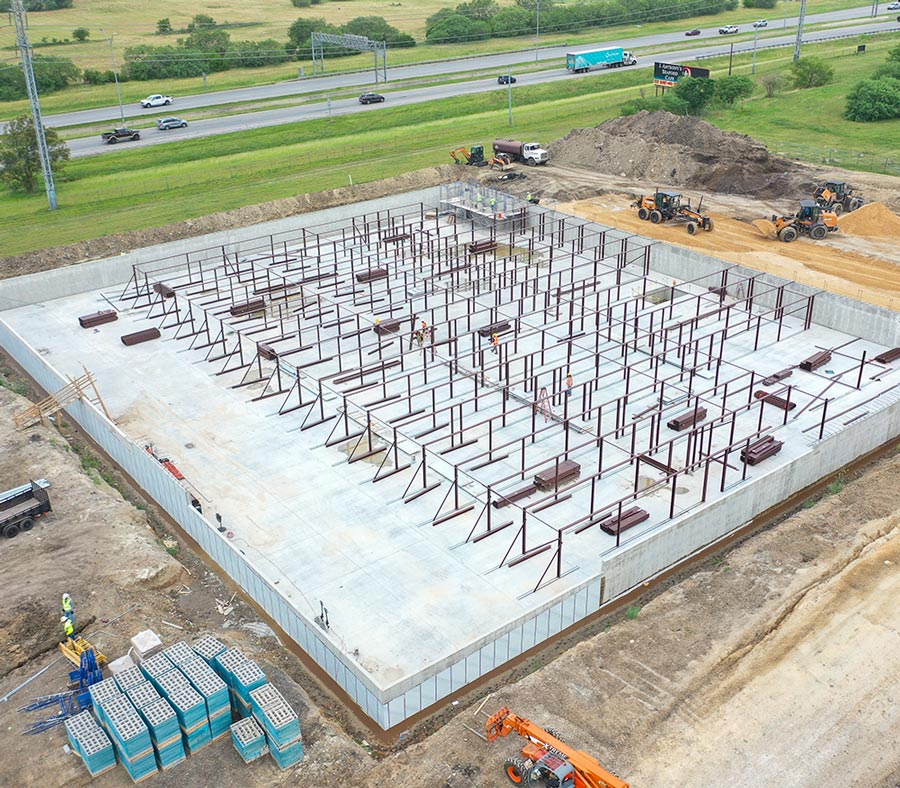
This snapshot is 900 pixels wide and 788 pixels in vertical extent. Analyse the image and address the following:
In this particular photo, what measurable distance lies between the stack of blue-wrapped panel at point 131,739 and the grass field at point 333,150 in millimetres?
41160

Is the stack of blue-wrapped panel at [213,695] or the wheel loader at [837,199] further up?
the wheel loader at [837,199]

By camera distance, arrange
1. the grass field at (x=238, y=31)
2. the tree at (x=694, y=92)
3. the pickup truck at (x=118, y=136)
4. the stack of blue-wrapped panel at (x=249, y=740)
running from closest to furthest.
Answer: the stack of blue-wrapped panel at (x=249, y=740)
the pickup truck at (x=118, y=136)
the tree at (x=694, y=92)
the grass field at (x=238, y=31)

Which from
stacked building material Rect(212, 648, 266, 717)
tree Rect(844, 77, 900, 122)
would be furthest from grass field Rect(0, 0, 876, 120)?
stacked building material Rect(212, 648, 266, 717)

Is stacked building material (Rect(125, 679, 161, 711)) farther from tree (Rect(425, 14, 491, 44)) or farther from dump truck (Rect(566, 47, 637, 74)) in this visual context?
tree (Rect(425, 14, 491, 44))

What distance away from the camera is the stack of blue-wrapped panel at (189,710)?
69.9ft

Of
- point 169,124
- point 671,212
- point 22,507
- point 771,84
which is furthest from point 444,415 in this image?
point 771,84

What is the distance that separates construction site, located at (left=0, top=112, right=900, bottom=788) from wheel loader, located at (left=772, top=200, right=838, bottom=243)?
1063 millimetres

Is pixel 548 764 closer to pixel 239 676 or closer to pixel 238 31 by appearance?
pixel 239 676

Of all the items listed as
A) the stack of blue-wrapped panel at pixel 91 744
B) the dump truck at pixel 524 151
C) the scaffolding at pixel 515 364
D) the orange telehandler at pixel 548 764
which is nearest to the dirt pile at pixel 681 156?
the dump truck at pixel 524 151

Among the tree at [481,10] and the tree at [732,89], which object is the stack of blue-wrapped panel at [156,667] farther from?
the tree at [481,10]

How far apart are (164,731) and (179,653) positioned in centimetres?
262

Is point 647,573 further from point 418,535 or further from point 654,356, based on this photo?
point 654,356

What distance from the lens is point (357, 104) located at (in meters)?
91.6

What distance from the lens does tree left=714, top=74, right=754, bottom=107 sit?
8581 centimetres
